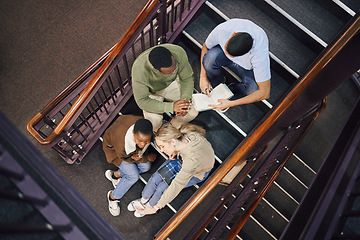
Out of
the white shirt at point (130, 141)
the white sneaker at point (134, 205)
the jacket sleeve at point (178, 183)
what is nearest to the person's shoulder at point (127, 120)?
the white shirt at point (130, 141)

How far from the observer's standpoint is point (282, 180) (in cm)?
379

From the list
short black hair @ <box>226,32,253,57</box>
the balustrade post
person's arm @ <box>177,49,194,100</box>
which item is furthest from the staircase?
short black hair @ <box>226,32,253,57</box>

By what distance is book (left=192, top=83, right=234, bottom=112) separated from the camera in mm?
2846

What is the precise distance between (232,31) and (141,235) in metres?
2.61

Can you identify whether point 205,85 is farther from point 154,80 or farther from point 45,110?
point 45,110

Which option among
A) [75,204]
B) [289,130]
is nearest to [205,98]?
[289,130]

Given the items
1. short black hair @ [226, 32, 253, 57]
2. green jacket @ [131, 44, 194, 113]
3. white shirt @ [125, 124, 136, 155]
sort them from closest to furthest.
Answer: short black hair @ [226, 32, 253, 57], green jacket @ [131, 44, 194, 113], white shirt @ [125, 124, 136, 155]

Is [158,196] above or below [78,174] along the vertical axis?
above

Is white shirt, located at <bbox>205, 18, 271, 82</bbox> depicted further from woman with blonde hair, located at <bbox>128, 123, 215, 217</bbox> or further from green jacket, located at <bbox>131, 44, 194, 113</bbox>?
woman with blonde hair, located at <bbox>128, 123, 215, 217</bbox>

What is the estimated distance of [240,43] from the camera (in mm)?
2324

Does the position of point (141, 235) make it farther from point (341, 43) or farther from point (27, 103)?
point (341, 43)

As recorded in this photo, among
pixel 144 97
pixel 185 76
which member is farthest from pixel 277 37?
pixel 144 97

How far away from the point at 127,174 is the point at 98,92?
100 centimetres

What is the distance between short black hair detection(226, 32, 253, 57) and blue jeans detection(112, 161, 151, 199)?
5.54ft
